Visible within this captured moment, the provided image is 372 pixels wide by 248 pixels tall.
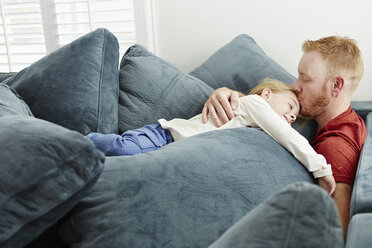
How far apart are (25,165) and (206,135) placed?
0.59 meters

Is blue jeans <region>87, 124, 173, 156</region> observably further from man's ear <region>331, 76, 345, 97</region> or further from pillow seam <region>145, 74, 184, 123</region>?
man's ear <region>331, 76, 345, 97</region>

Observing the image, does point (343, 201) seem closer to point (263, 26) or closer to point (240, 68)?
point (240, 68)

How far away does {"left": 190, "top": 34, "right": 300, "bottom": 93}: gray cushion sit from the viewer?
2.13m

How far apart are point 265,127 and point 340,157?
0.31m

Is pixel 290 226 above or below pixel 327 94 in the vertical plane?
above

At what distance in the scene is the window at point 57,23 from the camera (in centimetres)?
270

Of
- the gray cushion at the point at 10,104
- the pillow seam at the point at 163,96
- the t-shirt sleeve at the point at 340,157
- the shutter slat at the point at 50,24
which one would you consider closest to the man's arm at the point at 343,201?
the t-shirt sleeve at the point at 340,157

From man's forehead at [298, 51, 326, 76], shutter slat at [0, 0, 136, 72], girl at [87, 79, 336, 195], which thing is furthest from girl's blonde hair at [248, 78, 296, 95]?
shutter slat at [0, 0, 136, 72]

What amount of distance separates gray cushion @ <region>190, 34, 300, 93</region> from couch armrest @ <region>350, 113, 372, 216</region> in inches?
25.7

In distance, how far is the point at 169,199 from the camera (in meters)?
1.03

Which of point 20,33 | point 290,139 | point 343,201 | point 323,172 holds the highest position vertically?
point 20,33

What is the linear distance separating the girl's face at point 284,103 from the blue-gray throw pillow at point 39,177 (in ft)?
3.51

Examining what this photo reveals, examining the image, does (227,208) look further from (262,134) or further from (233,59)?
(233,59)

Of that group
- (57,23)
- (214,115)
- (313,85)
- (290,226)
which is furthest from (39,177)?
(57,23)
